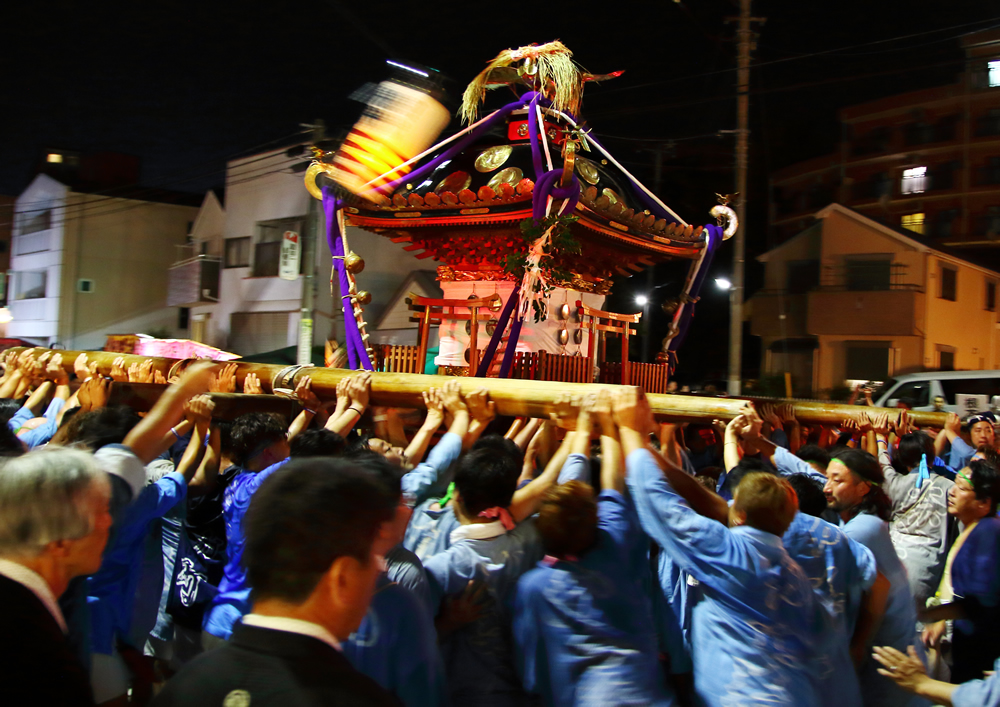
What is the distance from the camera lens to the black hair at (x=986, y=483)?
13.6 ft

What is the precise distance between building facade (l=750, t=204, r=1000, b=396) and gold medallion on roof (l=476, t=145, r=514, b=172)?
1569 centimetres

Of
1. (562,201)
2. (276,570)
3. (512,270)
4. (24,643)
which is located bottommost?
(24,643)

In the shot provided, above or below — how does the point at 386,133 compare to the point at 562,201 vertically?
above

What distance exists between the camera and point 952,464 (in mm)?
6355

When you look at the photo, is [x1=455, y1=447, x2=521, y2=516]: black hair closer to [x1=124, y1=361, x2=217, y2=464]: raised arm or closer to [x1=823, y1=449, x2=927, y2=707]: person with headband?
[x1=124, y1=361, x2=217, y2=464]: raised arm

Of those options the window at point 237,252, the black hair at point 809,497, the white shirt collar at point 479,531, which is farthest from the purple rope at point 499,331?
the window at point 237,252

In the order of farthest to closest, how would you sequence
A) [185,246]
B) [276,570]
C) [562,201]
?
1. [185,246]
2. [562,201]
3. [276,570]

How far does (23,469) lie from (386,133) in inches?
314

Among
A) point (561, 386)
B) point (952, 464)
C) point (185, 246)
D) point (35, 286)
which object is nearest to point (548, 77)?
point (952, 464)

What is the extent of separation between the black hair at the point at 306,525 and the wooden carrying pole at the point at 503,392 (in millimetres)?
1583

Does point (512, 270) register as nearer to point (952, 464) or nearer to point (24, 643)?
point (952, 464)

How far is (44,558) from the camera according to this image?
5.97 feet

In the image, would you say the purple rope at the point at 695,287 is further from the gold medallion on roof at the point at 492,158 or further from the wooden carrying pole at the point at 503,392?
the wooden carrying pole at the point at 503,392

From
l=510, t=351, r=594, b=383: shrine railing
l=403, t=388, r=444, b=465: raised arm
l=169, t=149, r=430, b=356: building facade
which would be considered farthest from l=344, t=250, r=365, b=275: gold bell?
l=169, t=149, r=430, b=356: building facade
